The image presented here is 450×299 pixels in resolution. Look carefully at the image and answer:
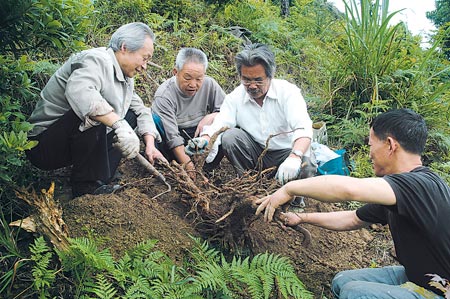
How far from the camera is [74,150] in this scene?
3.05m

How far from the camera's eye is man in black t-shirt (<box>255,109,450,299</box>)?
2.07 metres

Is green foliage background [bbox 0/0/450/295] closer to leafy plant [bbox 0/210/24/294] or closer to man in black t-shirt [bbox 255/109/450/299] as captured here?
leafy plant [bbox 0/210/24/294]

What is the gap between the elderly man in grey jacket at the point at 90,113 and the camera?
9.34ft

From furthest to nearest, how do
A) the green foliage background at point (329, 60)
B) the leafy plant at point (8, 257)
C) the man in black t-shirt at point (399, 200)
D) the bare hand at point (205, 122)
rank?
the green foliage background at point (329, 60) → the bare hand at point (205, 122) → the leafy plant at point (8, 257) → the man in black t-shirt at point (399, 200)

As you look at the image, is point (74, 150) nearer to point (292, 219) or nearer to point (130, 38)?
point (130, 38)

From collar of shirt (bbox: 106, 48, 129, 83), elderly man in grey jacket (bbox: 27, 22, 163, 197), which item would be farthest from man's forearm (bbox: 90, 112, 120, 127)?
collar of shirt (bbox: 106, 48, 129, 83)

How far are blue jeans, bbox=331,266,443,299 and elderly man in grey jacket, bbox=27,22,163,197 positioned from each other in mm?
1467


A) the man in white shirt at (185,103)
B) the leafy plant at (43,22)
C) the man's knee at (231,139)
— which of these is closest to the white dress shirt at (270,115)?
the man's knee at (231,139)

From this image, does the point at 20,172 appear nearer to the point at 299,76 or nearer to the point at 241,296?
the point at 241,296

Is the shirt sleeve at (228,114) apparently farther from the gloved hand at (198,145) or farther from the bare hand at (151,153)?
the bare hand at (151,153)

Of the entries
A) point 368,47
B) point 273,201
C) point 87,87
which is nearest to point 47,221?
point 87,87

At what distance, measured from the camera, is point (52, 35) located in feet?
8.76

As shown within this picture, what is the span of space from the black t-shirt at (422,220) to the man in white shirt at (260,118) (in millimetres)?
1129

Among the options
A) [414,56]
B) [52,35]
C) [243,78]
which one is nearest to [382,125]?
[243,78]
